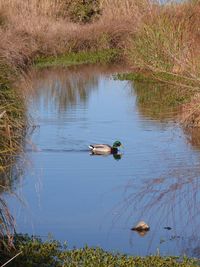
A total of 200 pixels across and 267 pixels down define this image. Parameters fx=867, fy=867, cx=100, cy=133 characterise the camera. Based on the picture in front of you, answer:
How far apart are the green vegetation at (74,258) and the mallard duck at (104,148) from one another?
4.64m

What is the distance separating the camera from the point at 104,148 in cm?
1219

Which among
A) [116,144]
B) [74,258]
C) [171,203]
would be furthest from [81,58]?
[74,258]

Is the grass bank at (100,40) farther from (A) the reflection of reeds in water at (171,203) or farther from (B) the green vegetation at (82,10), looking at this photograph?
(A) the reflection of reeds in water at (171,203)

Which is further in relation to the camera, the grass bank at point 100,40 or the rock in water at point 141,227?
the grass bank at point 100,40

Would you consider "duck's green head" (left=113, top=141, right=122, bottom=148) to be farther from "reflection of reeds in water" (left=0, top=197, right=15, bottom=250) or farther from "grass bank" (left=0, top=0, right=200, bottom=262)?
"reflection of reeds in water" (left=0, top=197, right=15, bottom=250)

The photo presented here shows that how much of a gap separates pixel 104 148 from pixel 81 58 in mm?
15684

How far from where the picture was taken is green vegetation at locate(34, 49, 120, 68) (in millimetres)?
26552

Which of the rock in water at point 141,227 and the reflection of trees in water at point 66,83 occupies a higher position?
the rock in water at point 141,227

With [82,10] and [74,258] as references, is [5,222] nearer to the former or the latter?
[74,258]

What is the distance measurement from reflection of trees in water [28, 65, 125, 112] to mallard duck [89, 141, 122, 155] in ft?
15.1

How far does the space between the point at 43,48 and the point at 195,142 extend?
15.1m

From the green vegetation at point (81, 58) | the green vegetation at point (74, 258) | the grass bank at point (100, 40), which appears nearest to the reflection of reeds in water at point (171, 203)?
the green vegetation at point (74, 258)

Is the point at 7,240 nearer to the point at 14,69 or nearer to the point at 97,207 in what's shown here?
the point at 97,207

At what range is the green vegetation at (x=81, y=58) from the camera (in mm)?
26552
